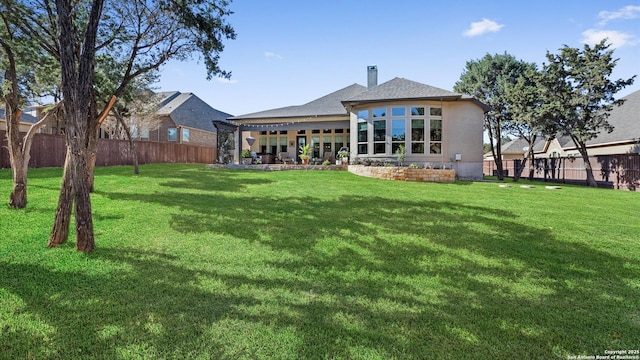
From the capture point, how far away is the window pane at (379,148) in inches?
610

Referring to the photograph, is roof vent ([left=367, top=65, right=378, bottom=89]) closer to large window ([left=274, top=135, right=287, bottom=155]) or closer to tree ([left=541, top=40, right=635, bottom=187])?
large window ([left=274, top=135, right=287, bottom=155])

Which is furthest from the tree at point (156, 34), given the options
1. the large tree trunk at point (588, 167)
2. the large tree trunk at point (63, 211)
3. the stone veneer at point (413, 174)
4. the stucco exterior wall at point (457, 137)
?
the large tree trunk at point (588, 167)

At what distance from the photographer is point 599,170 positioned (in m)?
17.7

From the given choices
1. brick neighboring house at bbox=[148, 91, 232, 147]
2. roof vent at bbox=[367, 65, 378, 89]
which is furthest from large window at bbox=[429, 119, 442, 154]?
Answer: brick neighboring house at bbox=[148, 91, 232, 147]

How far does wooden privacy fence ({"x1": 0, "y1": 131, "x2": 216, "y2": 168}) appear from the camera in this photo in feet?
49.4

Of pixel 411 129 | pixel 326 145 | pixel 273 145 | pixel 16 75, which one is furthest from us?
pixel 273 145

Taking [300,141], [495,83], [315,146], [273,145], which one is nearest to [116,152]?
[273,145]

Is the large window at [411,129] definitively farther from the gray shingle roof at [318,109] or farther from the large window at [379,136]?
the gray shingle roof at [318,109]

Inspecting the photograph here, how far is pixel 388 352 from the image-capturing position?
7.88ft

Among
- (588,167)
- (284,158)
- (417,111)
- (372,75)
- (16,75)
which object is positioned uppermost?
(372,75)

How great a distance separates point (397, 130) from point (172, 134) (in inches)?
819

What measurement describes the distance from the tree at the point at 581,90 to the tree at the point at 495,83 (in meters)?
3.84

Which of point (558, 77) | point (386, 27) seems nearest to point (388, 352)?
point (386, 27)

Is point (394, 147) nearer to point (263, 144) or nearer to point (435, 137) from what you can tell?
point (435, 137)
